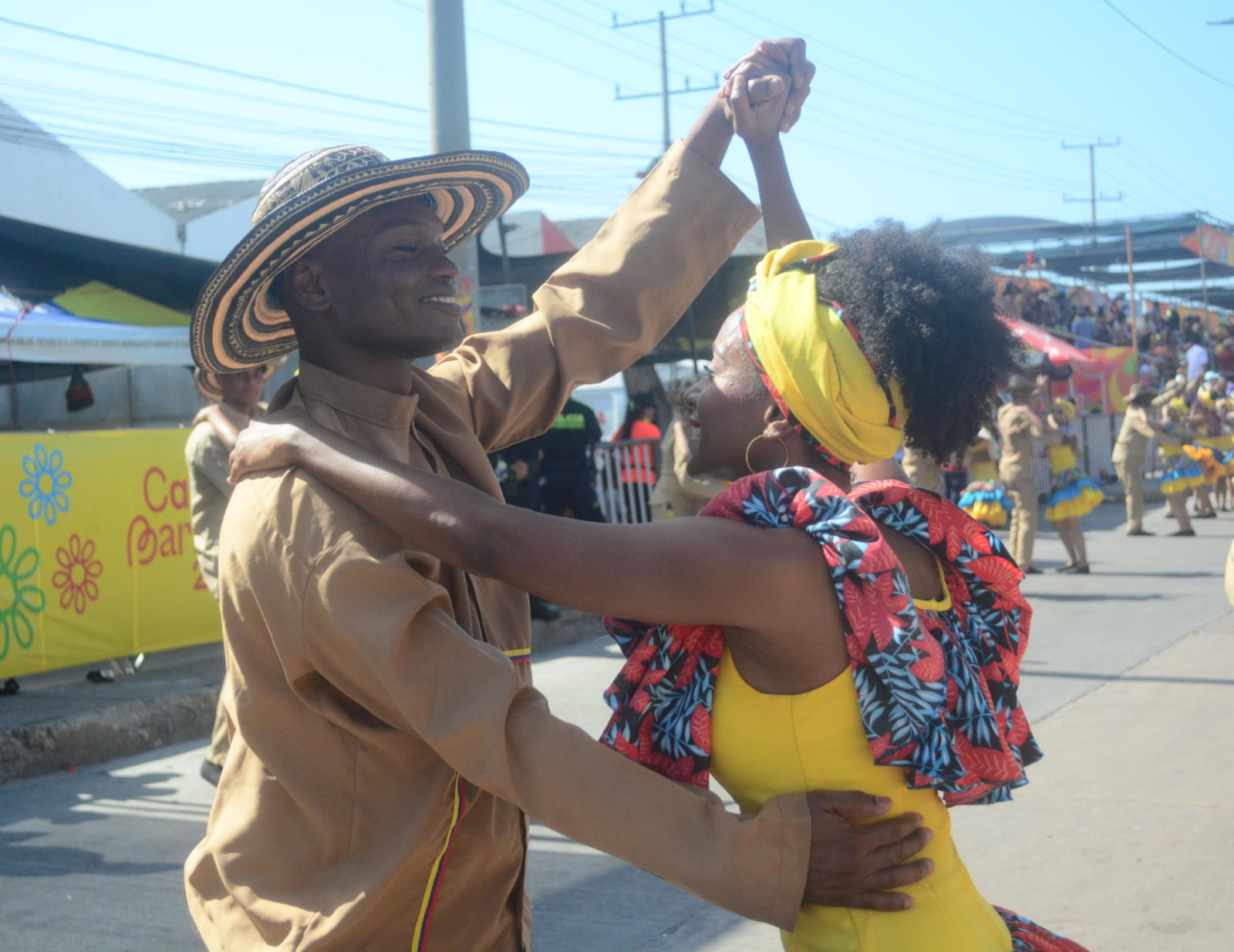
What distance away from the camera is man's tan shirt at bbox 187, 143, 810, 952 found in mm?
1703

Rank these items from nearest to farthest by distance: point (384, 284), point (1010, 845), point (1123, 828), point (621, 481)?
1. point (384, 284)
2. point (1010, 845)
3. point (1123, 828)
4. point (621, 481)

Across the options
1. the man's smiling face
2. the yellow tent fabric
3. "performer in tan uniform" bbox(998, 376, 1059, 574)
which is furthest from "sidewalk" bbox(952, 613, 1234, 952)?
the yellow tent fabric

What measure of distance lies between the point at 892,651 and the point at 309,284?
1061mm

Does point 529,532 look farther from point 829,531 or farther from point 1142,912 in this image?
point 1142,912

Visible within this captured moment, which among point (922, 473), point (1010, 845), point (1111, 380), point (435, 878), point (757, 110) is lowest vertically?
point (1010, 845)

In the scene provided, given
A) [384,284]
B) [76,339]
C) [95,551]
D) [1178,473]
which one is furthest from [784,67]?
[1178,473]

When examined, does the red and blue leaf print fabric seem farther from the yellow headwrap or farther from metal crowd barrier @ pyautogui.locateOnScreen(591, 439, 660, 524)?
metal crowd barrier @ pyautogui.locateOnScreen(591, 439, 660, 524)

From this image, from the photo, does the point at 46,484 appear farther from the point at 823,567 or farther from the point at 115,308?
the point at 823,567

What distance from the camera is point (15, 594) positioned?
718cm

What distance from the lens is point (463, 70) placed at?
7.36 m

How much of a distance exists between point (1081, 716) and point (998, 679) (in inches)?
205

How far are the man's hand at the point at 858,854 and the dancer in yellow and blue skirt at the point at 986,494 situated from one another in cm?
1063

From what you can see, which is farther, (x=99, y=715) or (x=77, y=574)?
(x=77, y=574)

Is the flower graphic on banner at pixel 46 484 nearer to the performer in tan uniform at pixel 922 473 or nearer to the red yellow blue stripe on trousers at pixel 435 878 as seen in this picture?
the performer in tan uniform at pixel 922 473
